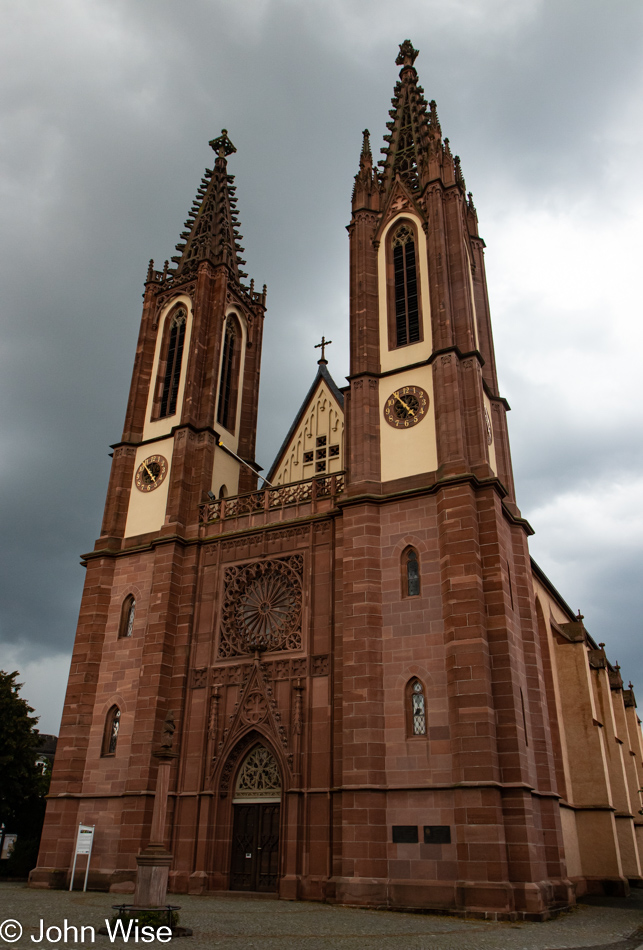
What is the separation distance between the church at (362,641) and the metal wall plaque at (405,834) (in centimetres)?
5

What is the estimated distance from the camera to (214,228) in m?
32.2

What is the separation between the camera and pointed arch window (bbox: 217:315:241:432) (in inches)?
1158

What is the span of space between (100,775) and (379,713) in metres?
8.95

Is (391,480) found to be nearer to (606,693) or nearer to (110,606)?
(110,606)

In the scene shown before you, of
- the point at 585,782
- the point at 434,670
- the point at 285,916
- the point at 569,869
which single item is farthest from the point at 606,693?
the point at 285,916

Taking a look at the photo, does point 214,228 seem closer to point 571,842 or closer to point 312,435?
point 312,435

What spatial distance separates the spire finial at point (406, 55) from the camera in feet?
104

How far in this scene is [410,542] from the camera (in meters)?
20.0

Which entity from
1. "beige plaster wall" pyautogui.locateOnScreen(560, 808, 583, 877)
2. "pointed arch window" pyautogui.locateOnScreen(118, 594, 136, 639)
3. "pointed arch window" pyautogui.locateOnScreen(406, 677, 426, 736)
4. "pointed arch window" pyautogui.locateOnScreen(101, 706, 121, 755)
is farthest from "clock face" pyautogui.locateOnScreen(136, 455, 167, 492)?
"beige plaster wall" pyautogui.locateOnScreen(560, 808, 583, 877)

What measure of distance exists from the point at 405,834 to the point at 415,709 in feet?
8.86

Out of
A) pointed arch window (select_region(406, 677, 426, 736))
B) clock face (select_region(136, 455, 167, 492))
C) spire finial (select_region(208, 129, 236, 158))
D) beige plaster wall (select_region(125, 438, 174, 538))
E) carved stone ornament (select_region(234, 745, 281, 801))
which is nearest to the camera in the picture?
pointed arch window (select_region(406, 677, 426, 736))

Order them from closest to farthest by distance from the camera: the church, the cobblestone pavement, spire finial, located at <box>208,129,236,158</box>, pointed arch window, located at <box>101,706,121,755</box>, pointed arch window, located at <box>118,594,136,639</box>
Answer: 1. the cobblestone pavement
2. the church
3. pointed arch window, located at <box>101,706,121,755</box>
4. pointed arch window, located at <box>118,594,136,639</box>
5. spire finial, located at <box>208,129,236,158</box>

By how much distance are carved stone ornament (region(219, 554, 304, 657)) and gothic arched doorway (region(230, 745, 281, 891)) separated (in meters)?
2.85

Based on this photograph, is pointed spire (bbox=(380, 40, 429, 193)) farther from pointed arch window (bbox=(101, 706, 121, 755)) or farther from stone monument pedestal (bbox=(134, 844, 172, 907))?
stone monument pedestal (bbox=(134, 844, 172, 907))
